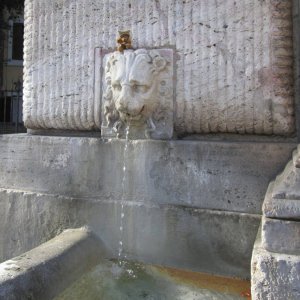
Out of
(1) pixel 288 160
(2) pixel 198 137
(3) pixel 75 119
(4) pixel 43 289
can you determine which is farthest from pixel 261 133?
(4) pixel 43 289

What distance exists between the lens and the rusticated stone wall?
97.0 inches

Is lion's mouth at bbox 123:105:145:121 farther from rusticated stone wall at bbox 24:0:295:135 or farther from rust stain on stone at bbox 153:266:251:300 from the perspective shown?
rust stain on stone at bbox 153:266:251:300

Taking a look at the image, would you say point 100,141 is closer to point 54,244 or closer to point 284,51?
point 54,244

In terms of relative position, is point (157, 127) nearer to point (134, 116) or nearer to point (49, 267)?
point (134, 116)

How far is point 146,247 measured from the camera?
8.71 feet

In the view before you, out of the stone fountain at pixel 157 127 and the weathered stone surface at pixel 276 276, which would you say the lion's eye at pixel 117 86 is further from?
the weathered stone surface at pixel 276 276

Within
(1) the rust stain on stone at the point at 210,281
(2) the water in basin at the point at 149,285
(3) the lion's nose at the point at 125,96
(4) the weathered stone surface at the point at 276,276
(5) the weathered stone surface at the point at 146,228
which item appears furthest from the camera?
(3) the lion's nose at the point at 125,96

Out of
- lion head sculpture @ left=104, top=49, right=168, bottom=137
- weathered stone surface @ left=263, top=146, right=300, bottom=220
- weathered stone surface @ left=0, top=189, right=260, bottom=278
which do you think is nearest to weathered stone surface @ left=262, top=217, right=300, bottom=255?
weathered stone surface @ left=263, top=146, right=300, bottom=220

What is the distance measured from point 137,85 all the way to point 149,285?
1.27m

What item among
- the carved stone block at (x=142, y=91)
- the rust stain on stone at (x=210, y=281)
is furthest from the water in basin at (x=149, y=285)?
the carved stone block at (x=142, y=91)

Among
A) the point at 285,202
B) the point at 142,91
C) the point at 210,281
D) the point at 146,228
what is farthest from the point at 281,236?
the point at 142,91

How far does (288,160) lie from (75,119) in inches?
60.4

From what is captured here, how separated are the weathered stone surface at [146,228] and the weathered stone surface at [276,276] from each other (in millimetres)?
794

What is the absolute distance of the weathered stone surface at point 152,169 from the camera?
8.07 feet
